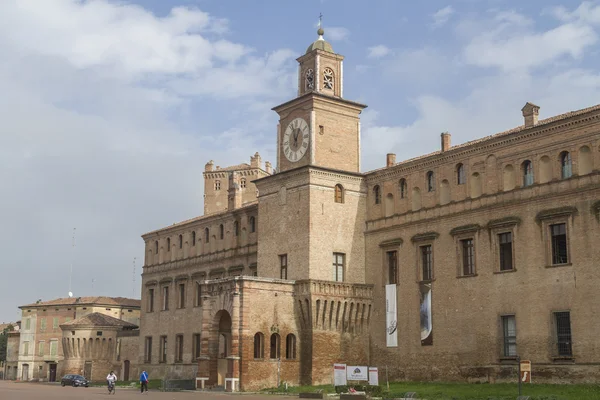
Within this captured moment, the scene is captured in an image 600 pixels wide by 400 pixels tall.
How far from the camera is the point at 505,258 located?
132ft

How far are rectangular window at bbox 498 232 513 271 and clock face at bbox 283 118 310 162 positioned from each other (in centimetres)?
1326

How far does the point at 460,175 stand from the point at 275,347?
45.2ft

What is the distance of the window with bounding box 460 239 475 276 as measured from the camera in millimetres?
41781

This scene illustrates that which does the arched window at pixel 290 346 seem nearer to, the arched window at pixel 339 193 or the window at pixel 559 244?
the arched window at pixel 339 193

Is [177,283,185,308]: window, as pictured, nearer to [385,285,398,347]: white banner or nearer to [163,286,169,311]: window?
[163,286,169,311]: window

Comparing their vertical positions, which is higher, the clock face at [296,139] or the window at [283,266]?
the clock face at [296,139]

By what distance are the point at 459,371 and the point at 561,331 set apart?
20.2 ft

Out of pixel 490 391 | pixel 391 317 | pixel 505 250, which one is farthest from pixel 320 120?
pixel 490 391

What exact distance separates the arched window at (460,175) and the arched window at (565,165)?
18.7ft

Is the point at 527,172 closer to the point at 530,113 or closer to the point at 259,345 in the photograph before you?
the point at 530,113

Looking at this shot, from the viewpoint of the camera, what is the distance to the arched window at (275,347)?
44.8 m

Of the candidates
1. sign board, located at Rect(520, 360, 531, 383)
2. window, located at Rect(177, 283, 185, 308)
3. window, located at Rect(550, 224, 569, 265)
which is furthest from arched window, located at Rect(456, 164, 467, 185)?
window, located at Rect(177, 283, 185, 308)

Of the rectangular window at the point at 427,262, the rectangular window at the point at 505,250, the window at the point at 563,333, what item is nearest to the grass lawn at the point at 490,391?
the window at the point at 563,333

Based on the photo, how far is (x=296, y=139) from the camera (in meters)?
49.1
